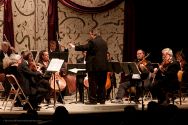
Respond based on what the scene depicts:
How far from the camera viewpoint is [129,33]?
1214 cm

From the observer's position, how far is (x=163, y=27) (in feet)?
39.0

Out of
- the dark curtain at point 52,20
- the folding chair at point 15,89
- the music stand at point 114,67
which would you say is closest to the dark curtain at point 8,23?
the dark curtain at point 52,20

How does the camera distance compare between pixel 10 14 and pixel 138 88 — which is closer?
pixel 138 88

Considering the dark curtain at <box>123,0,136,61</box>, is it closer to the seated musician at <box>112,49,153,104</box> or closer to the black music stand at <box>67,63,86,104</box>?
the seated musician at <box>112,49,153,104</box>

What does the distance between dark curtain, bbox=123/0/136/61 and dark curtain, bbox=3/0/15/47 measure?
294 cm

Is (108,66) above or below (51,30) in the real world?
below

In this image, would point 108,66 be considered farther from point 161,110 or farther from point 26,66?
point 161,110

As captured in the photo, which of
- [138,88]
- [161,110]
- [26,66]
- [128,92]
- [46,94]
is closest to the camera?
[161,110]

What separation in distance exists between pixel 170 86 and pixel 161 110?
519 cm

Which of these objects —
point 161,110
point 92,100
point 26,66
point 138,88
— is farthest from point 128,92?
point 161,110

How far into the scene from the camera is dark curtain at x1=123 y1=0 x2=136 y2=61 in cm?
1212

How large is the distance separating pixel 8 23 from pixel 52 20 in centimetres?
115

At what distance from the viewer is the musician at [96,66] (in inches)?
387

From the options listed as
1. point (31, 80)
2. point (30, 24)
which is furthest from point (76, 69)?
point (30, 24)
